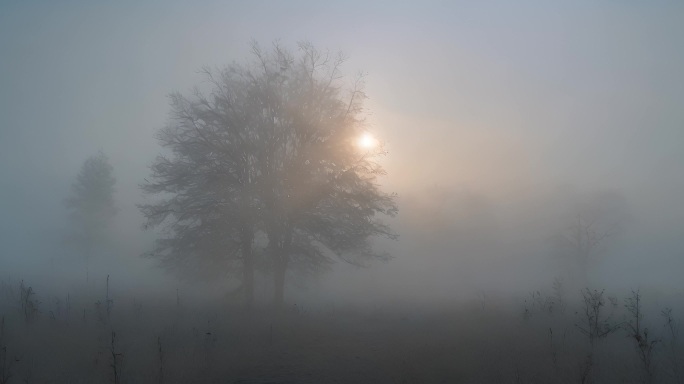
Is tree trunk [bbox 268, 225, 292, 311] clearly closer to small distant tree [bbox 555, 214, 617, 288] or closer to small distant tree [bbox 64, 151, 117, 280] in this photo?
small distant tree [bbox 64, 151, 117, 280]

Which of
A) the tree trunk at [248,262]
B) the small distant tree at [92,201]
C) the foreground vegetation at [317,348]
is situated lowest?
the foreground vegetation at [317,348]

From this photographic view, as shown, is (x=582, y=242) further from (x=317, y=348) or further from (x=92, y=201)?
(x=92, y=201)

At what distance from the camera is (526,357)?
398 inches

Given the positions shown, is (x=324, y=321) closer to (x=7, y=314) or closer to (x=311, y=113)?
(x=311, y=113)

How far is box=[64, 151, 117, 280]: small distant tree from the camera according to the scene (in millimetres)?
38056

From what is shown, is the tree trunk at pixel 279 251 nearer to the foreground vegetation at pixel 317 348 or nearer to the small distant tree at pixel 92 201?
the foreground vegetation at pixel 317 348

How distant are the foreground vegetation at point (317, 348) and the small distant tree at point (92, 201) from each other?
24.6 m

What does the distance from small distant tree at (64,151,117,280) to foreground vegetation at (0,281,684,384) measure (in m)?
24.6

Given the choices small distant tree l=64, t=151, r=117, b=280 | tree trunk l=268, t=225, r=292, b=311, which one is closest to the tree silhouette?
tree trunk l=268, t=225, r=292, b=311

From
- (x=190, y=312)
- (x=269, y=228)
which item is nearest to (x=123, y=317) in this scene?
(x=190, y=312)

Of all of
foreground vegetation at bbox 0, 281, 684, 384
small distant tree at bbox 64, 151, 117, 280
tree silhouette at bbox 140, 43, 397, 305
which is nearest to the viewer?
foreground vegetation at bbox 0, 281, 684, 384

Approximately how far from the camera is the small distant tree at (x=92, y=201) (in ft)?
125

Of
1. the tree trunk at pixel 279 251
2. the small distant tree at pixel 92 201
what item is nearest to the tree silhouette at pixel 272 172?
the tree trunk at pixel 279 251

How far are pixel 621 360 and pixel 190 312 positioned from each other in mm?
12378
